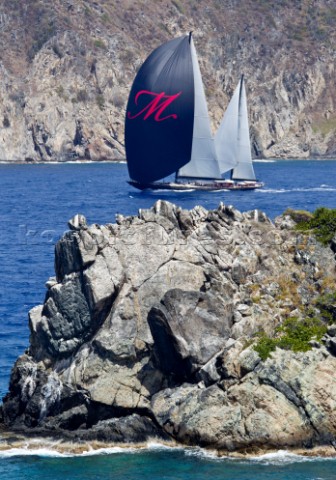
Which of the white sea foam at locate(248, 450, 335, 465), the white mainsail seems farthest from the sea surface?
the white mainsail

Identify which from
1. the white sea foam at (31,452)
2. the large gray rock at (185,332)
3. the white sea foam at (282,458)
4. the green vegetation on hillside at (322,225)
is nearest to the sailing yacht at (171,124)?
the green vegetation on hillside at (322,225)

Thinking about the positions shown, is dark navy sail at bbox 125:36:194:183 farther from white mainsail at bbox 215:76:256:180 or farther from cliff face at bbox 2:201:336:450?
cliff face at bbox 2:201:336:450

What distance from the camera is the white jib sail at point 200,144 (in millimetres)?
117637

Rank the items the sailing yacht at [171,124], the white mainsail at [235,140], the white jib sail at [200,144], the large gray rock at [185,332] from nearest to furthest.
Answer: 1. the large gray rock at [185,332]
2. the sailing yacht at [171,124]
3. the white jib sail at [200,144]
4. the white mainsail at [235,140]

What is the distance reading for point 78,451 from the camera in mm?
36906

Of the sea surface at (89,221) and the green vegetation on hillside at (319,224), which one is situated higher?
the green vegetation on hillside at (319,224)

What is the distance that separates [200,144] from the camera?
12162cm

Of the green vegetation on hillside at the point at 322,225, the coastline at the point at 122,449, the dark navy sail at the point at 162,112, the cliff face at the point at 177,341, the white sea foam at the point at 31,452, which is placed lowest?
the white sea foam at the point at 31,452

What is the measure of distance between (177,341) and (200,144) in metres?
84.7

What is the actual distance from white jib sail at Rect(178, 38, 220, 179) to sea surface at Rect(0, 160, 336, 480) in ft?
11.4

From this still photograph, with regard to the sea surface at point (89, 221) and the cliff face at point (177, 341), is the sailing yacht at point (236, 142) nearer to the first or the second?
the sea surface at point (89, 221)

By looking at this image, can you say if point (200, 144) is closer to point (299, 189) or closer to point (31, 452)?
point (299, 189)

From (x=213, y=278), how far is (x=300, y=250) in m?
4.86

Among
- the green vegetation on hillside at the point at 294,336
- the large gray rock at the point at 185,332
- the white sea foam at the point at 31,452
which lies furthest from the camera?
the large gray rock at the point at 185,332
